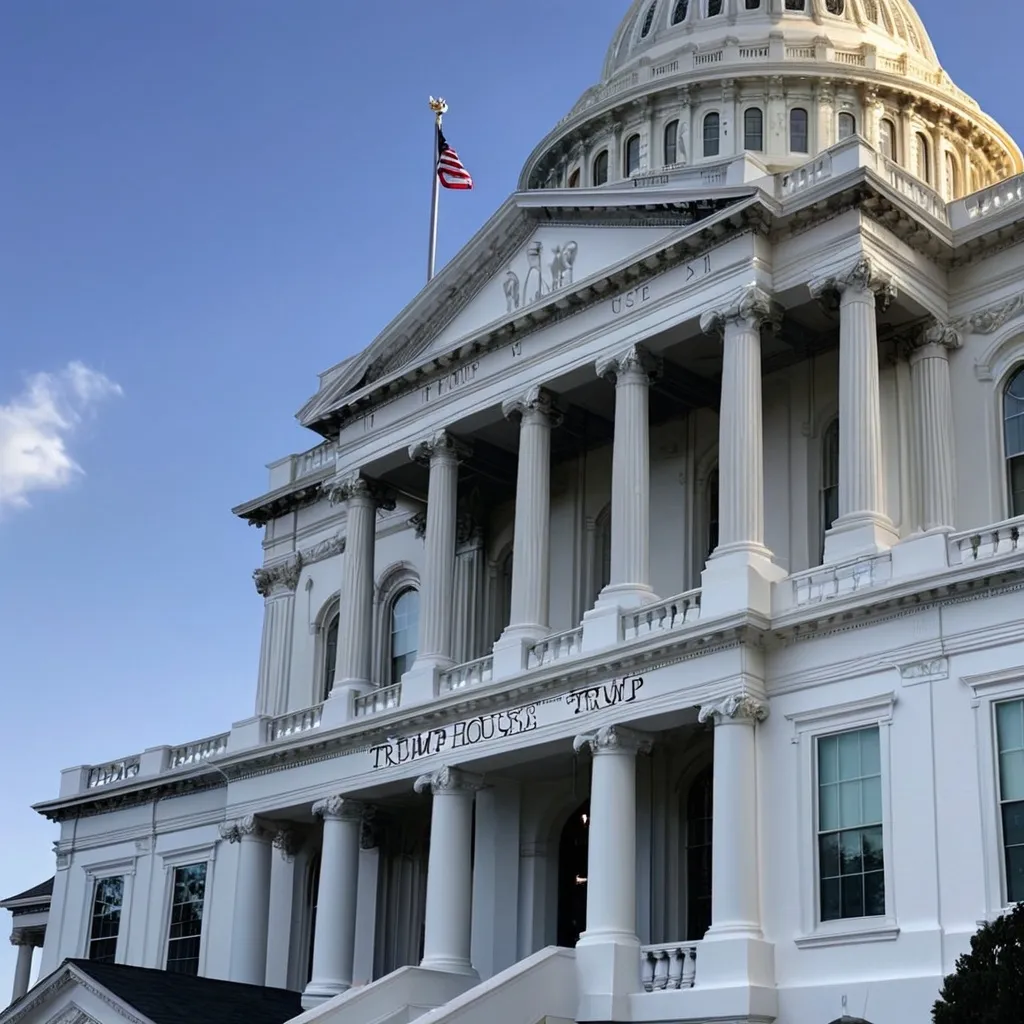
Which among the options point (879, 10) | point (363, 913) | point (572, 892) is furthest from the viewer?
point (879, 10)

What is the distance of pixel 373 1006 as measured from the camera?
93.2ft

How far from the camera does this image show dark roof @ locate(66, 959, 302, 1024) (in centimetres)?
2978

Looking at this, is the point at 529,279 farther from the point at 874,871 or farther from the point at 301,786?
the point at 874,871

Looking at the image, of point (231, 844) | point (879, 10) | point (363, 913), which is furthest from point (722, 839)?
point (879, 10)

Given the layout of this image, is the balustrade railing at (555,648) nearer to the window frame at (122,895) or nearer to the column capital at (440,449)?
the column capital at (440,449)

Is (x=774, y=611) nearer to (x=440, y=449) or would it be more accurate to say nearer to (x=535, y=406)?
(x=535, y=406)

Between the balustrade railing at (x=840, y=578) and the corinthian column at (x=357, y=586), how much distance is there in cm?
1059

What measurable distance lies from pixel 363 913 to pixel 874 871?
539 inches

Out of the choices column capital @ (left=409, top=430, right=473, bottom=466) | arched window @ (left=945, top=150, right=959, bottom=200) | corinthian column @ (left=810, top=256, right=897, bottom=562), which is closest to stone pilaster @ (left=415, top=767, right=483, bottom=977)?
column capital @ (left=409, top=430, right=473, bottom=466)

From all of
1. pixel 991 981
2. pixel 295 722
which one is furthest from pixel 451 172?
pixel 991 981

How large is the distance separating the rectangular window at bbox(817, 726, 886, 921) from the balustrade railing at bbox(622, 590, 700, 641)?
10.4ft

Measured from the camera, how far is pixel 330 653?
4166cm

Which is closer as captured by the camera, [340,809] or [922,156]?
[340,809]

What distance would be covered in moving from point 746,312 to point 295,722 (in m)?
13.5
